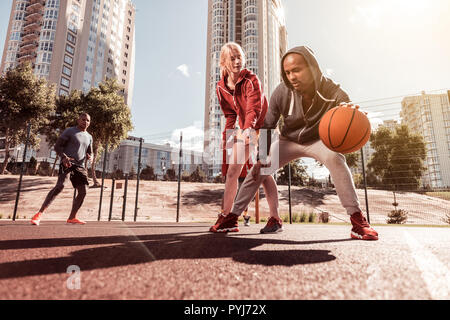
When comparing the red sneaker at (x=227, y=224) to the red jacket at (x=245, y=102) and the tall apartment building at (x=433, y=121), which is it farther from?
the tall apartment building at (x=433, y=121)

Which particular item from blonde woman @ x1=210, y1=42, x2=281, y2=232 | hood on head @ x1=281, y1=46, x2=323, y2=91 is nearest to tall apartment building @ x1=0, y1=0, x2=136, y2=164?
blonde woman @ x1=210, y1=42, x2=281, y2=232

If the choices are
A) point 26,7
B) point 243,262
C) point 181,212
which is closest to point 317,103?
point 243,262

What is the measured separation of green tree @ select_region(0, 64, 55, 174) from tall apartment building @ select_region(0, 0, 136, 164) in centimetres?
2498

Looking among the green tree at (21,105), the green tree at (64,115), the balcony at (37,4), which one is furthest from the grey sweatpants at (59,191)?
the balcony at (37,4)

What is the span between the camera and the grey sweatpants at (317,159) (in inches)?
90.3

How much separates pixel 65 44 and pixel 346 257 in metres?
56.9

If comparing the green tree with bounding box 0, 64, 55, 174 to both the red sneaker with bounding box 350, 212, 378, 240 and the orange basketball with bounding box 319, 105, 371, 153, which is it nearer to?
the orange basketball with bounding box 319, 105, 371, 153

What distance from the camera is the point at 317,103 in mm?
2547

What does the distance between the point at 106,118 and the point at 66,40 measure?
3952cm

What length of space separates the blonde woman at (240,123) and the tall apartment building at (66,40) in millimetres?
47353

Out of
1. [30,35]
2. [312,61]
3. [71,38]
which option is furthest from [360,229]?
[30,35]

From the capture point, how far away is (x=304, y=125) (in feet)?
8.47

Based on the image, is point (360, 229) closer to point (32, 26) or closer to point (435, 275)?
point (435, 275)

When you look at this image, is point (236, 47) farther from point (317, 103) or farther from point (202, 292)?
point (202, 292)
